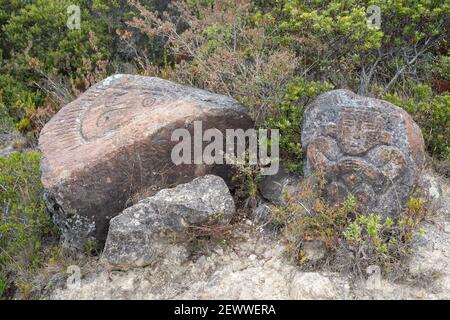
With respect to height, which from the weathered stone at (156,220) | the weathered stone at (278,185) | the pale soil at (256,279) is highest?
the weathered stone at (156,220)

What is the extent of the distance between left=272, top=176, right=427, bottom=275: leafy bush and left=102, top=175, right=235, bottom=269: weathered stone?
0.61 meters

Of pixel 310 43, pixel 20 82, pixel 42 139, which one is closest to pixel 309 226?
pixel 310 43

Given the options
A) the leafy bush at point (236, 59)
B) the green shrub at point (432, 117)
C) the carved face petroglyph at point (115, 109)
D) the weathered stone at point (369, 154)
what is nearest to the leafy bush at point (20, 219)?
the carved face petroglyph at point (115, 109)

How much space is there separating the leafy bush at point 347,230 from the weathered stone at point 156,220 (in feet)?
2.01

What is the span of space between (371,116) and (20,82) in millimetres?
5143

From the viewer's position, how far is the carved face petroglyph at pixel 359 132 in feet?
14.1

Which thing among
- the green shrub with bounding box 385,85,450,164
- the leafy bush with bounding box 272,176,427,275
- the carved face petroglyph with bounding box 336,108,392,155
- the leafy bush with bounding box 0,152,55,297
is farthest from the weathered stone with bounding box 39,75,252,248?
the green shrub with bounding box 385,85,450,164

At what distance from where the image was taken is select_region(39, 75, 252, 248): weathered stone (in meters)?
4.55

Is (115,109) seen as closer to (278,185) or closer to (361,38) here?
(278,185)

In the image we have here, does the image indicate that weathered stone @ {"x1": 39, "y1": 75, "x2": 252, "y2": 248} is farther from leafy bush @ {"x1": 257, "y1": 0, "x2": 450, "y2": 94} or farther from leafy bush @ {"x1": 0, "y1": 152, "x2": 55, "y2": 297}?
leafy bush @ {"x1": 257, "y1": 0, "x2": 450, "y2": 94}

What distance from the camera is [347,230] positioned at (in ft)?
13.8

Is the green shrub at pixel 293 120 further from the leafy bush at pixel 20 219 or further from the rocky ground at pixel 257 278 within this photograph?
the leafy bush at pixel 20 219

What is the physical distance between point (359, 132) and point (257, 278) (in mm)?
1483

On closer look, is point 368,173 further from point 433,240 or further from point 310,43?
point 310,43
